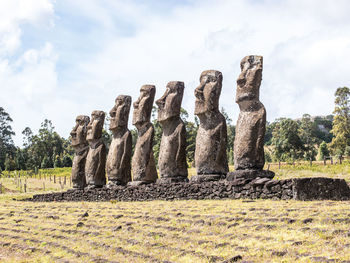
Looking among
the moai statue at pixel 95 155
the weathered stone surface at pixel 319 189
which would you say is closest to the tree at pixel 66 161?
the moai statue at pixel 95 155

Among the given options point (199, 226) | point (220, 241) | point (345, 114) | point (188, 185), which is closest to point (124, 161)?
point (188, 185)

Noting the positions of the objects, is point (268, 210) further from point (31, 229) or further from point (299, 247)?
point (31, 229)

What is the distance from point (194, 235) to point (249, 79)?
5534 millimetres

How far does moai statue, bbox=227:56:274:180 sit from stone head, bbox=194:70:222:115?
47.2 inches

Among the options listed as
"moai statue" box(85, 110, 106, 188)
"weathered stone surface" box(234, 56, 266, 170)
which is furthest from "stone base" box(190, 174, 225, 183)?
"moai statue" box(85, 110, 106, 188)

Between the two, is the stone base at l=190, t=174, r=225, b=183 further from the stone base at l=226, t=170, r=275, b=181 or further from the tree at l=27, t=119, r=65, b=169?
the tree at l=27, t=119, r=65, b=169

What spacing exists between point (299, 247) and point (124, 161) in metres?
11.6

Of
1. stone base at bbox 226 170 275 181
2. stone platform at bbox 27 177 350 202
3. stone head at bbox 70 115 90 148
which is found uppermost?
stone head at bbox 70 115 90 148

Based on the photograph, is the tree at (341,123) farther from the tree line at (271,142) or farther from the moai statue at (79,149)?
the moai statue at (79,149)

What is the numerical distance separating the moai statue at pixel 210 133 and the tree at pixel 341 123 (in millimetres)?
39827

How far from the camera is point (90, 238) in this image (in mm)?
9750

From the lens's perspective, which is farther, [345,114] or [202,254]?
[345,114]

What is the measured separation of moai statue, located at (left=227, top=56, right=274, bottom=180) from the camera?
39.2 feet

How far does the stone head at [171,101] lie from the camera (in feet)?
49.2
